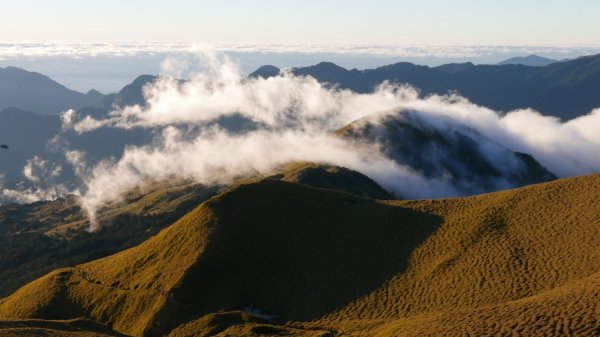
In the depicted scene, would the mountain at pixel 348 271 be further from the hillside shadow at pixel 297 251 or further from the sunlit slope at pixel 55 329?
the sunlit slope at pixel 55 329

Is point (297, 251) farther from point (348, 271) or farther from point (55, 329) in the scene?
point (55, 329)

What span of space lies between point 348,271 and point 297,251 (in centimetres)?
1012

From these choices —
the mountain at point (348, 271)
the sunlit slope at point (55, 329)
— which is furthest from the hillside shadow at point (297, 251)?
the sunlit slope at point (55, 329)

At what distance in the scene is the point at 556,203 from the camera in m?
83.8

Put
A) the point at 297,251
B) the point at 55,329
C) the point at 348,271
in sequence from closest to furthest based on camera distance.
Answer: the point at 55,329, the point at 348,271, the point at 297,251

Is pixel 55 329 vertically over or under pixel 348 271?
under

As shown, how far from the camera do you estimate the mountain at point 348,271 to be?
62188 millimetres

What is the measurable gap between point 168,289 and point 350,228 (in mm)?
29329

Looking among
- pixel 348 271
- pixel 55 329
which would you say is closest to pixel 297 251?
pixel 348 271

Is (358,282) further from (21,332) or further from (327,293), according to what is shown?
(21,332)

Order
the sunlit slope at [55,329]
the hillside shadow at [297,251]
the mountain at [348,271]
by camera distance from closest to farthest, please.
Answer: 1. the mountain at [348,271]
2. the sunlit slope at [55,329]
3. the hillside shadow at [297,251]

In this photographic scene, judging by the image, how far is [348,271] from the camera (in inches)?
A: 3184

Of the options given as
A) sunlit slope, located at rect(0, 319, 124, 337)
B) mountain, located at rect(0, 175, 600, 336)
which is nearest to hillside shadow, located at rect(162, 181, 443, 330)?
mountain, located at rect(0, 175, 600, 336)

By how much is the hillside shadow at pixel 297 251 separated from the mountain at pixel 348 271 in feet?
0.80
